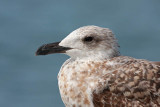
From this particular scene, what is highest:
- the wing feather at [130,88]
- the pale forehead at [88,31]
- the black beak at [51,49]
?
the pale forehead at [88,31]

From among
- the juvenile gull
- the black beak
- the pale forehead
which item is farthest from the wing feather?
the black beak

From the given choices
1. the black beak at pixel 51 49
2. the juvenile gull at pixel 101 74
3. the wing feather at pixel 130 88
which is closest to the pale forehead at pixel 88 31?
the juvenile gull at pixel 101 74

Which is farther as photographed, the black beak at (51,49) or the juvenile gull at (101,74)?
the black beak at (51,49)

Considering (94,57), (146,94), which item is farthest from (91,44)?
(146,94)

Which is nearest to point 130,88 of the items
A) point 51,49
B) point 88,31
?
point 88,31

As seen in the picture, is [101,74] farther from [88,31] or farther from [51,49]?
[51,49]

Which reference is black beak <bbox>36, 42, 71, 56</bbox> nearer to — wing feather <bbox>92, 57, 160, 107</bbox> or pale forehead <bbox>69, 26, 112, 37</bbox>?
pale forehead <bbox>69, 26, 112, 37</bbox>

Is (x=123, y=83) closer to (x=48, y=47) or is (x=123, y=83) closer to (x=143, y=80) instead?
(x=143, y=80)

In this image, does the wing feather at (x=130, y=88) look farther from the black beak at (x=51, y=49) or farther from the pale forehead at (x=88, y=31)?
the black beak at (x=51, y=49)

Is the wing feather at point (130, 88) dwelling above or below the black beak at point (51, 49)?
below
